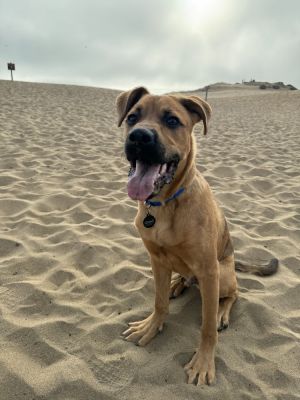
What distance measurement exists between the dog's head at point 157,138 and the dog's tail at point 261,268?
1563 mm

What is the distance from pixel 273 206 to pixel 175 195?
3.26 metres

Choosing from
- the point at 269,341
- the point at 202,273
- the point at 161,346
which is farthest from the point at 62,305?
the point at 269,341

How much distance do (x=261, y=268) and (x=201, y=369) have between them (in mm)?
1443

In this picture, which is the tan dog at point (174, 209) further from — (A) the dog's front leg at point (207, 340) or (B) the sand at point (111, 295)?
(B) the sand at point (111, 295)

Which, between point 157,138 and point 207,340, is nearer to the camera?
point 157,138

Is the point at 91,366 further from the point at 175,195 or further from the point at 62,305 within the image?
the point at 175,195

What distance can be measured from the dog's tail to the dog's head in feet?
5.13

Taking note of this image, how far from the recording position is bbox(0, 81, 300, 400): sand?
2.44 metres

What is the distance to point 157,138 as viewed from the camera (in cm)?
246

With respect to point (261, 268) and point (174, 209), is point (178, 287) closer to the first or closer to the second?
point (261, 268)

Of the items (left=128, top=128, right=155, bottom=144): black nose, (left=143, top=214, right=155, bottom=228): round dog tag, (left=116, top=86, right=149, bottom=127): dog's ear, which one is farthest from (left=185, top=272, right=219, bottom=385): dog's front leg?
(left=116, top=86, right=149, bottom=127): dog's ear

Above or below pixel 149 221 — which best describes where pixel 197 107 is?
above


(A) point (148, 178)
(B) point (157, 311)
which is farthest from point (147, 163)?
→ (B) point (157, 311)

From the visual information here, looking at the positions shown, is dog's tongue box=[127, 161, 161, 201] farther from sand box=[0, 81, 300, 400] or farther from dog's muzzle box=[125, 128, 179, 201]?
sand box=[0, 81, 300, 400]
